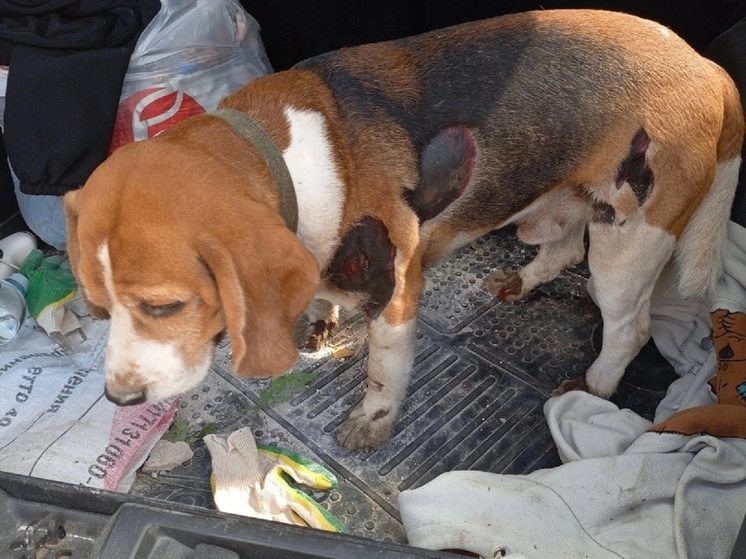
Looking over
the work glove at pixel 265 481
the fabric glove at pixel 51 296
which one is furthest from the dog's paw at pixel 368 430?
the fabric glove at pixel 51 296

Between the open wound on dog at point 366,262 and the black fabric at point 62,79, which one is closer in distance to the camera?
the open wound on dog at point 366,262

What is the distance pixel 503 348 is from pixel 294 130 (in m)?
1.28

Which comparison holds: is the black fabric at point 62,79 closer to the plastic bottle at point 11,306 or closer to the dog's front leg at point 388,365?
the plastic bottle at point 11,306

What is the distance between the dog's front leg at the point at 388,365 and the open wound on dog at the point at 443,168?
173 mm

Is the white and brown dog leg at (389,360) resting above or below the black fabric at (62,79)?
below

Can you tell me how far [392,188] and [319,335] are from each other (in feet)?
2.96

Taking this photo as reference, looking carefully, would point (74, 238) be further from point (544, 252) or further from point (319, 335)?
point (544, 252)

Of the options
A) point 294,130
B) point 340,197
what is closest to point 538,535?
point 340,197

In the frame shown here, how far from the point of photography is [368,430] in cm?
246

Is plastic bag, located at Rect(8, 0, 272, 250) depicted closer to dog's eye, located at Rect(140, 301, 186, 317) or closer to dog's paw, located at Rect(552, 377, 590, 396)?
dog's eye, located at Rect(140, 301, 186, 317)

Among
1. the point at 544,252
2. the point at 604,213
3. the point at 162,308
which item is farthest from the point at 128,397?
the point at 544,252

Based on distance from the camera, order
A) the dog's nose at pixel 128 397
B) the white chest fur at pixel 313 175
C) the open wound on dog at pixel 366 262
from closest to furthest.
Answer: the dog's nose at pixel 128 397 → the white chest fur at pixel 313 175 → the open wound on dog at pixel 366 262

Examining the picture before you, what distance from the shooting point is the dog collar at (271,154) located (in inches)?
73.0

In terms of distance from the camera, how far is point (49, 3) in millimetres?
2738
